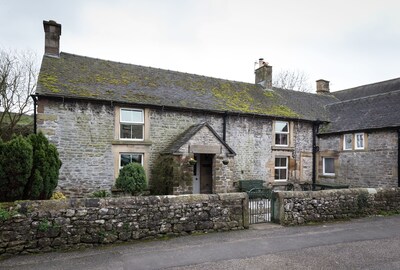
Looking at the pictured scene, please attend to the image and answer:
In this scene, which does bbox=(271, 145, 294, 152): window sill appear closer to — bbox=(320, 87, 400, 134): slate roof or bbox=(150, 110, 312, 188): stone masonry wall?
bbox=(150, 110, 312, 188): stone masonry wall

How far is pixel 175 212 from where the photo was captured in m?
7.67

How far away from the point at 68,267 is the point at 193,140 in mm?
8433

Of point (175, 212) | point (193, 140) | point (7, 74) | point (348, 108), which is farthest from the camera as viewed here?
point (7, 74)

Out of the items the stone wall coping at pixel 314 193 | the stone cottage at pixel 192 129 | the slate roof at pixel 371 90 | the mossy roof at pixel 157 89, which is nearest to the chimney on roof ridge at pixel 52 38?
the stone cottage at pixel 192 129

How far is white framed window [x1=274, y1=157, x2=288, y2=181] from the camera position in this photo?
17234 mm

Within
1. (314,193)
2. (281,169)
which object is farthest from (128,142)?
(281,169)

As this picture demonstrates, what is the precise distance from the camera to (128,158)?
13.5 metres

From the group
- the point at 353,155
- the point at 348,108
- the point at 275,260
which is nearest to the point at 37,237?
the point at 275,260

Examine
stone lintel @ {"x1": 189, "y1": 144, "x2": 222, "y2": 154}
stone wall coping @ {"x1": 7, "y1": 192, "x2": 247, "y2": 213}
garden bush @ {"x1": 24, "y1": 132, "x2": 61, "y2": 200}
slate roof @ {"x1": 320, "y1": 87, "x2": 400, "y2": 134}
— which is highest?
slate roof @ {"x1": 320, "y1": 87, "x2": 400, "y2": 134}

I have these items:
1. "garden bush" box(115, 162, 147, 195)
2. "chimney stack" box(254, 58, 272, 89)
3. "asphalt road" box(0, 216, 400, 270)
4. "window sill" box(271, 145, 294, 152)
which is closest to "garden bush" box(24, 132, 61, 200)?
"asphalt road" box(0, 216, 400, 270)

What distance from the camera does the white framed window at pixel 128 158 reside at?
1334cm

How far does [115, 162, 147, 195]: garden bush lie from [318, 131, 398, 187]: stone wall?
12.0 meters

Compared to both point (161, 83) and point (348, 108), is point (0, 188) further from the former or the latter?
point (348, 108)

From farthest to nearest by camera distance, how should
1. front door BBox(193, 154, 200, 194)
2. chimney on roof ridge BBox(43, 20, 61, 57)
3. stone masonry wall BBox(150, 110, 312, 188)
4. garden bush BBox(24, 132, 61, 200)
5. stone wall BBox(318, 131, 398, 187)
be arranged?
front door BBox(193, 154, 200, 194) < stone wall BBox(318, 131, 398, 187) < chimney on roof ridge BBox(43, 20, 61, 57) < stone masonry wall BBox(150, 110, 312, 188) < garden bush BBox(24, 132, 61, 200)
